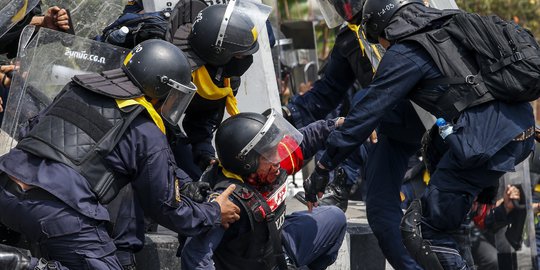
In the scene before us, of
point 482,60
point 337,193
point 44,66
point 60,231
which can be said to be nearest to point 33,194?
point 60,231

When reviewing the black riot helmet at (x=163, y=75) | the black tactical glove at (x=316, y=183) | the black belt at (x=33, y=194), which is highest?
the black riot helmet at (x=163, y=75)

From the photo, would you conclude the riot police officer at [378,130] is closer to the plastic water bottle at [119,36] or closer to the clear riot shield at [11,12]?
the plastic water bottle at [119,36]

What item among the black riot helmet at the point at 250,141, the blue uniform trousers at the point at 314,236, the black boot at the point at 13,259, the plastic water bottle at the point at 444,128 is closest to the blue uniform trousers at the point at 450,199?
the plastic water bottle at the point at 444,128

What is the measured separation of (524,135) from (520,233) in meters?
2.51

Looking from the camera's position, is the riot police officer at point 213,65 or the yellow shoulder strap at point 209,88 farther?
the yellow shoulder strap at point 209,88

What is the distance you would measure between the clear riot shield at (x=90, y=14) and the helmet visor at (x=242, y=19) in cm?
171

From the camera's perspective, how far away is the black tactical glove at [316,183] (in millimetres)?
6215

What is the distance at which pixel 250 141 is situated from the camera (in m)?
5.44

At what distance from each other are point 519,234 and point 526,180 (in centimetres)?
43

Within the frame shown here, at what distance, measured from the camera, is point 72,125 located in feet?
16.1

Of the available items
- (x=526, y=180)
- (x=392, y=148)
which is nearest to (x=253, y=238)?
(x=392, y=148)

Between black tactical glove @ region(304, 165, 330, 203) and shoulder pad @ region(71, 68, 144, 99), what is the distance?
59.5 inches

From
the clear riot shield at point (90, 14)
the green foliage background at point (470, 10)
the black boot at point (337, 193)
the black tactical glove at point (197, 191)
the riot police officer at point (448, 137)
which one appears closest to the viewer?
the black tactical glove at point (197, 191)

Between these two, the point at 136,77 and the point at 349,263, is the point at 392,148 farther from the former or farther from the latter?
the point at 136,77
